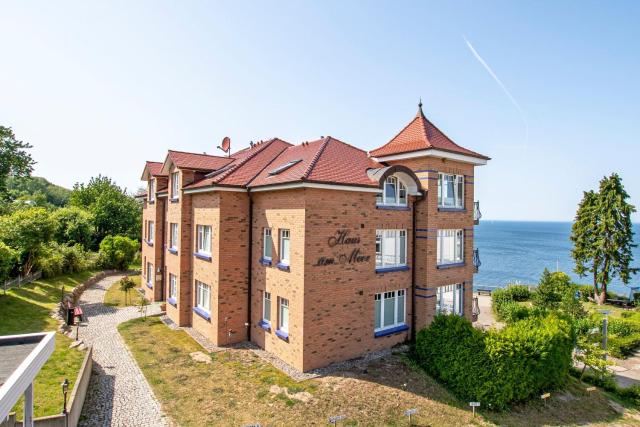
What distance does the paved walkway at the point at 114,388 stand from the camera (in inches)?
472

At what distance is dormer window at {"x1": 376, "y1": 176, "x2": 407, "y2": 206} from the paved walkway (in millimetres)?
12577

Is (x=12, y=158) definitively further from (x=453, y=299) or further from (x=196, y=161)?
(x=453, y=299)

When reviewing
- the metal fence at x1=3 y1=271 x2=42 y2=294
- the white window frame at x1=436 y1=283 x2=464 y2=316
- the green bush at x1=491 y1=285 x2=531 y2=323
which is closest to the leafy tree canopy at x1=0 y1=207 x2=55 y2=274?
the metal fence at x1=3 y1=271 x2=42 y2=294

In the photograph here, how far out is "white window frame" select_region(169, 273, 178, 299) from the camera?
22.6 meters

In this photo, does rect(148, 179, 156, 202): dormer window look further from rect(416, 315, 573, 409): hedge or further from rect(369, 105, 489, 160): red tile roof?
rect(416, 315, 573, 409): hedge

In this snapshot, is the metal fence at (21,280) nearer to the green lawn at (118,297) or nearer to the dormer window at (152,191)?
the green lawn at (118,297)

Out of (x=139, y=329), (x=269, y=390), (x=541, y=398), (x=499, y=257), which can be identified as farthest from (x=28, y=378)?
(x=499, y=257)

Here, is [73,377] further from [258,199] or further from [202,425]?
[258,199]

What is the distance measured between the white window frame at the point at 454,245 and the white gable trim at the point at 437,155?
151 inches

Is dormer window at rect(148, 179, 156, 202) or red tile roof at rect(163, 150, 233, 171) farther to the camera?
dormer window at rect(148, 179, 156, 202)

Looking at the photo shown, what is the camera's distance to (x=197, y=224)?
817 inches

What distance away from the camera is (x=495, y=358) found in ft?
47.6

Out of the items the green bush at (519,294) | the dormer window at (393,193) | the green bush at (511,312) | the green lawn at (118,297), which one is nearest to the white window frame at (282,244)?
the dormer window at (393,193)

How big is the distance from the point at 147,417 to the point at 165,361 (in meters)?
4.58
